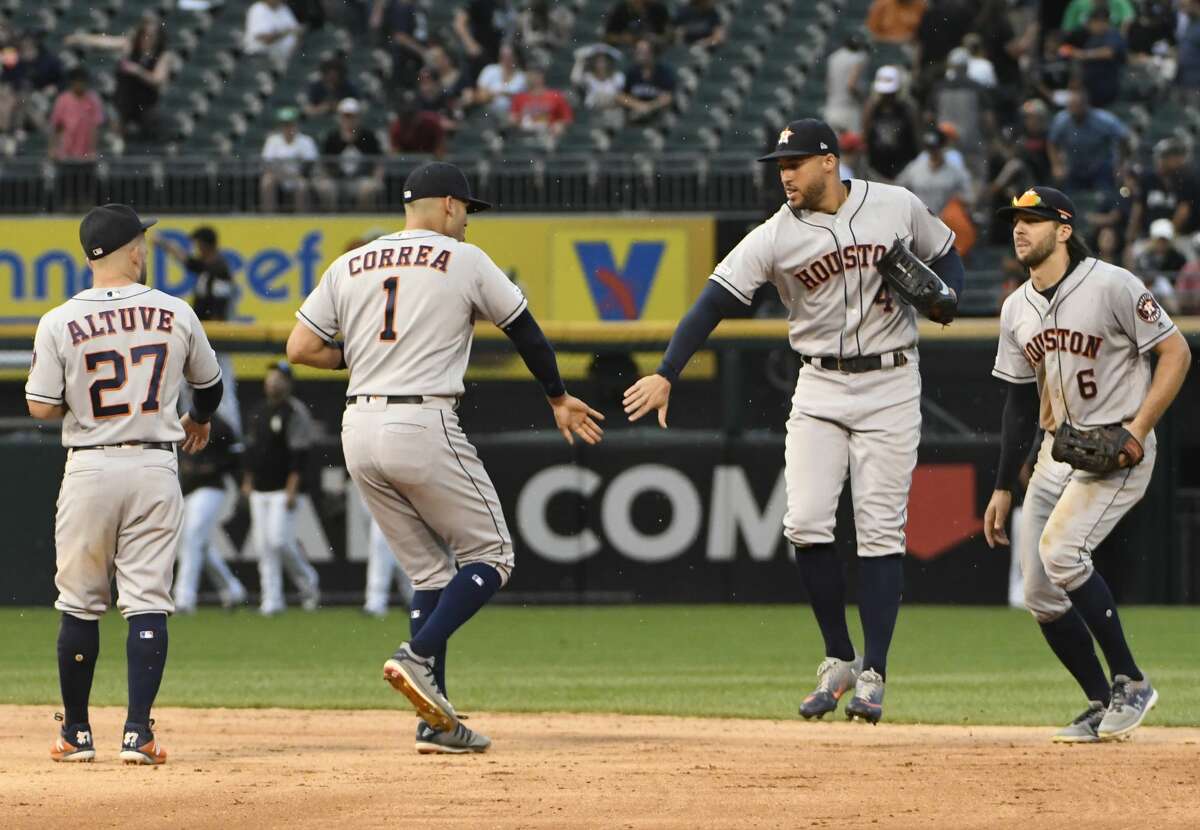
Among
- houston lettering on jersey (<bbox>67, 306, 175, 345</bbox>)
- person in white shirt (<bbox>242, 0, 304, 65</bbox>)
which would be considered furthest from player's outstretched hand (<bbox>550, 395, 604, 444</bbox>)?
person in white shirt (<bbox>242, 0, 304, 65</bbox>)

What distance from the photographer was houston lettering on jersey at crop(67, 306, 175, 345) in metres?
7.62

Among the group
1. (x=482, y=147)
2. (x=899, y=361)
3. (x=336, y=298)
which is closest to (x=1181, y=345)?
(x=899, y=361)

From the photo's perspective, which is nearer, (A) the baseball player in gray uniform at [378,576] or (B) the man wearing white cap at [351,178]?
(A) the baseball player in gray uniform at [378,576]

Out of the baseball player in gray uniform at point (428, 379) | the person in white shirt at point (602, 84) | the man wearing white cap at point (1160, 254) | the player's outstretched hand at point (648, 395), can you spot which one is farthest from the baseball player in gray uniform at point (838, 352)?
the person in white shirt at point (602, 84)

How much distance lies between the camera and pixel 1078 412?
8062mm

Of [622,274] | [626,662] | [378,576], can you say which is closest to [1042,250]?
[626,662]

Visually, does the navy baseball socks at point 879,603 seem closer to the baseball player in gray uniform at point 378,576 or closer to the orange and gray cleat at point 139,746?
the orange and gray cleat at point 139,746

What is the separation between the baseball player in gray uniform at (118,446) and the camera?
25.0 feet

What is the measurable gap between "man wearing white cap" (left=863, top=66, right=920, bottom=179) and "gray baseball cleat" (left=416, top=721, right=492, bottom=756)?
11.8 meters

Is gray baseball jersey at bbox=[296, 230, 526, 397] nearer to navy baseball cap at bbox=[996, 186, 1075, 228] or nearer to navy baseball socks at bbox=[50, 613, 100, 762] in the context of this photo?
navy baseball socks at bbox=[50, 613, 100, 762]

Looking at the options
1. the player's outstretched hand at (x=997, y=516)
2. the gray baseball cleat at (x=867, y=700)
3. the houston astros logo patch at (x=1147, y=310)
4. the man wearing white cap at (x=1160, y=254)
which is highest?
the houston astros logo patch at (x=1147, y=310)

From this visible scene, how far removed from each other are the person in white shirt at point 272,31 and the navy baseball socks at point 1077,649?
55.1ft

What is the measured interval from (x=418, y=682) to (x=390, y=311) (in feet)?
4.43

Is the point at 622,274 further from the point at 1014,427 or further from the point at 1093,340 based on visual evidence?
the point at 1093,340
